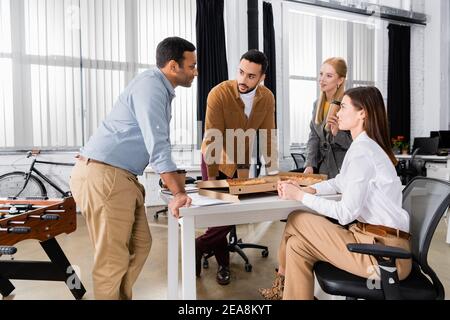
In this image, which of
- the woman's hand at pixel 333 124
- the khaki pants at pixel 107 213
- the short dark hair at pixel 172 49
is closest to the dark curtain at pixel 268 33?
the woman's hand at pixel 333 124

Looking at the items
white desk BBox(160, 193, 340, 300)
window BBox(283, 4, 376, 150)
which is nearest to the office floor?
white desk BBox(160, 193, 340, 300)

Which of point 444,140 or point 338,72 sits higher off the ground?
point 338,72

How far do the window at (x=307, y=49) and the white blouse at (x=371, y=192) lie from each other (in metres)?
4.03

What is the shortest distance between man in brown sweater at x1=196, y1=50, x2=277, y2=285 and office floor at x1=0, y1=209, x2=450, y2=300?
16cm

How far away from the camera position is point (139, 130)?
1.54 m

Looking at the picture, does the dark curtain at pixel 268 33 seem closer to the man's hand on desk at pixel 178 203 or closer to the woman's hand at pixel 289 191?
the woman's hand at pixel 289 191

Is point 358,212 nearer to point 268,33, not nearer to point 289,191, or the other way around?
point 289,191

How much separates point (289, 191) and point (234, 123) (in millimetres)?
885

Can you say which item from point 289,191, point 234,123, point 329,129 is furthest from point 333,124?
point 289,191

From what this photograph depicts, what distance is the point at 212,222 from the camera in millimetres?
1441

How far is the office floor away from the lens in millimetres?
2205

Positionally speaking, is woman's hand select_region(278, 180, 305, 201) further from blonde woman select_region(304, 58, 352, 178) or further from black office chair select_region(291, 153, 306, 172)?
black office chair select_region(291, 153, 306, 172)

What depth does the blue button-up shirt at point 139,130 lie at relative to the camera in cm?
139

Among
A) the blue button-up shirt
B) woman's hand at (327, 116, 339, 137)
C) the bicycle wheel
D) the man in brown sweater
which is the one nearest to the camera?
the blue button-up shirt
